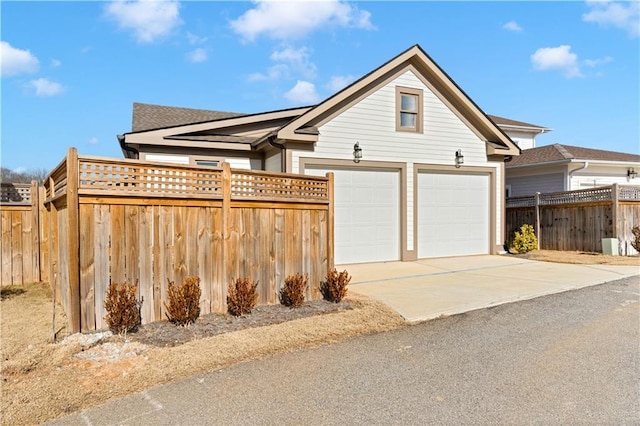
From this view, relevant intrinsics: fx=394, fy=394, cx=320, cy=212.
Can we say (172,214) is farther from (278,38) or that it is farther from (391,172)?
(278,38)

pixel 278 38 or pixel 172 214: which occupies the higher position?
pixel 278 38

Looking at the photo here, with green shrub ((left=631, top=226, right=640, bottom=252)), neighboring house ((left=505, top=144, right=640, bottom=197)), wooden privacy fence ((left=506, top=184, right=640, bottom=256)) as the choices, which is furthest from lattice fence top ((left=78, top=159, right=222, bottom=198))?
neighboring house ((left=505, top=144, right=640, bottom=197))

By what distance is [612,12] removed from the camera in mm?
9734

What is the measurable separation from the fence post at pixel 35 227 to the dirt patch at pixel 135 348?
283cm

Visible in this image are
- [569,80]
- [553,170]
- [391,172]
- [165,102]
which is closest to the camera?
[391,172]

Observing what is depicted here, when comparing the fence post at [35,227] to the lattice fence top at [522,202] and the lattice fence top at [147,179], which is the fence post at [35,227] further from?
the lattice fence top at [522,202]

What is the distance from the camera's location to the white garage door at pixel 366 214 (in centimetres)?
1081

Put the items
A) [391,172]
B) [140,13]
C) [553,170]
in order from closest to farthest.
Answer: [140,13] → [391,172] → [553,170]

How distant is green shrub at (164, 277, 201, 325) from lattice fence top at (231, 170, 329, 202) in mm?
1466

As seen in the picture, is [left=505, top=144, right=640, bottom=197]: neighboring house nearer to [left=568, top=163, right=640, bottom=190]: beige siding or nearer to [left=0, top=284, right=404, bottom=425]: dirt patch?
[left=568, top=163, right=640, bottom=190]: beige siding

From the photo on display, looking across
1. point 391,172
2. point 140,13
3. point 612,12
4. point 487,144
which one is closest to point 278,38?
point 140,13

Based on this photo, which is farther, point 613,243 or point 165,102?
point 165,102

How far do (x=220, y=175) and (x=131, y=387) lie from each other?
3.13 metres

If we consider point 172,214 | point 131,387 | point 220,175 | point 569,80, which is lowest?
point 131,387
